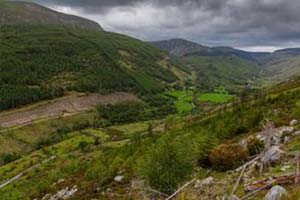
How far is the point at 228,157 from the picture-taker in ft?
98.5

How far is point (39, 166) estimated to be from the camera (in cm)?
15750

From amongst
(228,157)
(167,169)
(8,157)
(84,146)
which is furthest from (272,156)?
(8,157)

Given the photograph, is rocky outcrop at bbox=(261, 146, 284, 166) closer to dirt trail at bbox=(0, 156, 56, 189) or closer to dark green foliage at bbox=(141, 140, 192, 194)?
dark green foliage at bbox=(141, 140, 192, 194)

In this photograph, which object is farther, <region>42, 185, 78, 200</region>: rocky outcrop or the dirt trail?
the dirt trail

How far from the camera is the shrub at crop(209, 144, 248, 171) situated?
1136 inches

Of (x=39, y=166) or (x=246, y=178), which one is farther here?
(x=39, y=166)

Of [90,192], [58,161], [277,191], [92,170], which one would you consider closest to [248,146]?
[277,191]

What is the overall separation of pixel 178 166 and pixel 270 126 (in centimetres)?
1692

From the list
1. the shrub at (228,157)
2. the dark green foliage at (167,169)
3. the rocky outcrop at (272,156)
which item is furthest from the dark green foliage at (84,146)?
the rocky outcrop at (272,156)

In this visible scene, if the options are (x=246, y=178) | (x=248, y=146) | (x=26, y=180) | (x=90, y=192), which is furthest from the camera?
(x=26, y=180)

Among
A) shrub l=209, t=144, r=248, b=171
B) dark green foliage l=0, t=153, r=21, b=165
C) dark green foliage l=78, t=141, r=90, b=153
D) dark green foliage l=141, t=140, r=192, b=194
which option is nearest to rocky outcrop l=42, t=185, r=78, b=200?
shrub l=209, t=144, r=248, b=171

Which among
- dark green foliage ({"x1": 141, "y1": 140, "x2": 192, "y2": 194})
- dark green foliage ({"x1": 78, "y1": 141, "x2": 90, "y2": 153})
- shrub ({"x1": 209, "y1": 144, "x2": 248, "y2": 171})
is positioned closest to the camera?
dark green foliage ({"x1": 141, "y1": 140, "x2": 192, "y2": 194})

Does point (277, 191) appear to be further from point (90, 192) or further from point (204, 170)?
point (90, 192)

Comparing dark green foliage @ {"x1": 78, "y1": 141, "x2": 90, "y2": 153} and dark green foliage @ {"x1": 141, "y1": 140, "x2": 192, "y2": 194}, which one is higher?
dark green foliage @ {"x1": 141, "y1": 140, "x2": 192, "y2": 194}
